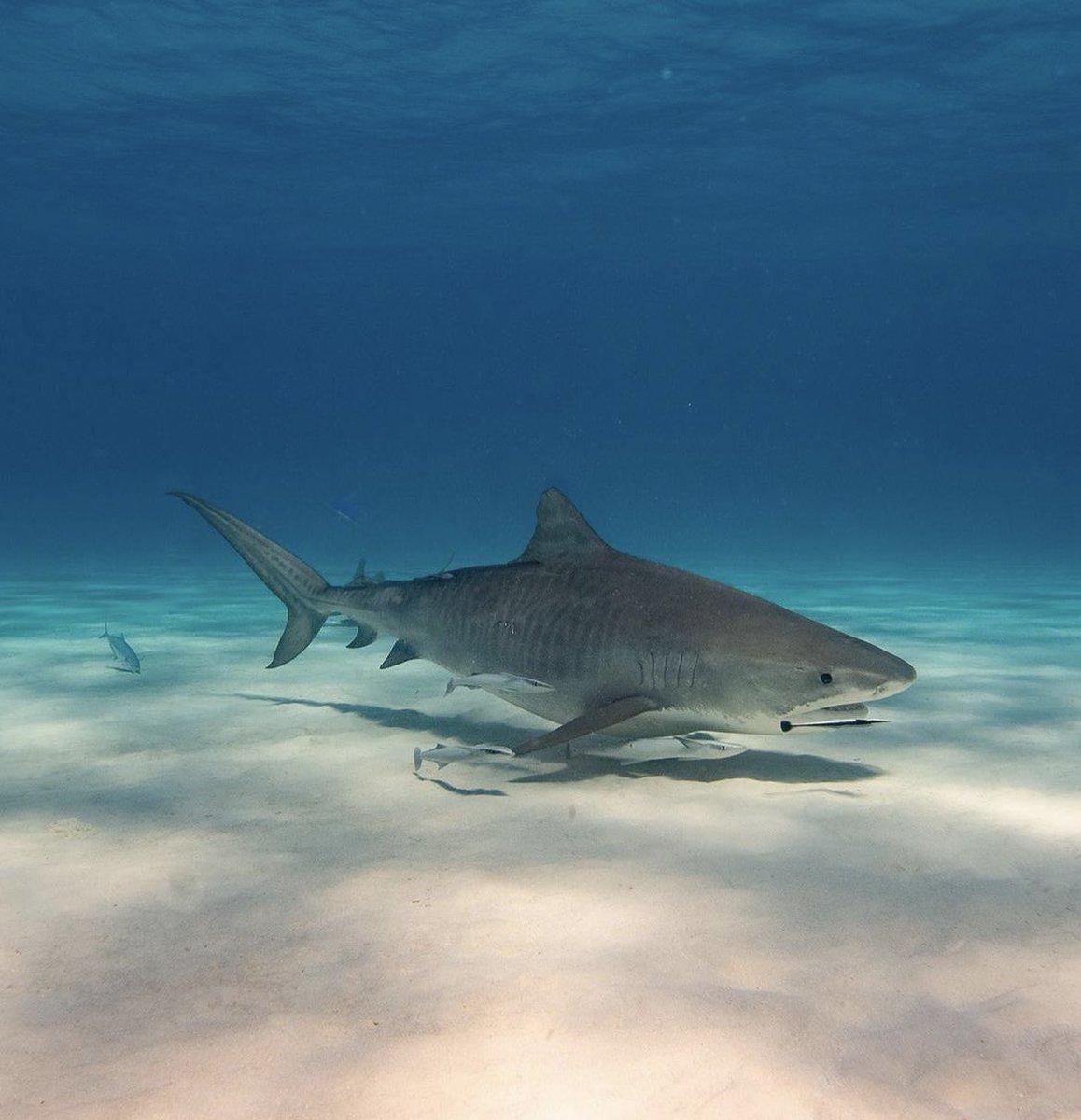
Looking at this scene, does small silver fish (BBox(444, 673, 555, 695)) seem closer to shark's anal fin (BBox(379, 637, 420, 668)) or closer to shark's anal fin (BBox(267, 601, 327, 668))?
shark's anal fin (BBox(379, 637, 420, 668))

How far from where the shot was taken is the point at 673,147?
34562 mm

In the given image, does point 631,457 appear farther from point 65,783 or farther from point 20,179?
point 65,783

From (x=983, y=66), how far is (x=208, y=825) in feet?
104

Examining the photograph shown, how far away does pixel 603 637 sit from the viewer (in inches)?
172

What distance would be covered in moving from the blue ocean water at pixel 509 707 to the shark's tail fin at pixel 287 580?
0.54 meters

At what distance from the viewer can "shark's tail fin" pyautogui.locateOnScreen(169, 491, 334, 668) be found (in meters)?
5.59

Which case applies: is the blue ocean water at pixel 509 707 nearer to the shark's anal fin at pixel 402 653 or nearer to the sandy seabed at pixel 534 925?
the sandy seabed at pixel 534 925

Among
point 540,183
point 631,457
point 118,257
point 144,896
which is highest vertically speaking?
point 631,457

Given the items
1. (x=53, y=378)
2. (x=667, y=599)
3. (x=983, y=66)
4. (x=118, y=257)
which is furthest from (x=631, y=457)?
(x=667, y=599)

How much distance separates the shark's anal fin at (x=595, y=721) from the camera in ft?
12.5

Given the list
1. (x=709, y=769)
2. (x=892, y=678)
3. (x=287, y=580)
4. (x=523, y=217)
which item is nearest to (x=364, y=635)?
(x=287, y=580)

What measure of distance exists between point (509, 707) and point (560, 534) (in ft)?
5.21

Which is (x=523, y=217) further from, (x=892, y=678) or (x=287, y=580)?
(x=892, y=678)

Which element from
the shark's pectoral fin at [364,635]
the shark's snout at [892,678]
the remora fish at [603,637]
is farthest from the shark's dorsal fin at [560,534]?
the shark's snout at [892,678]
